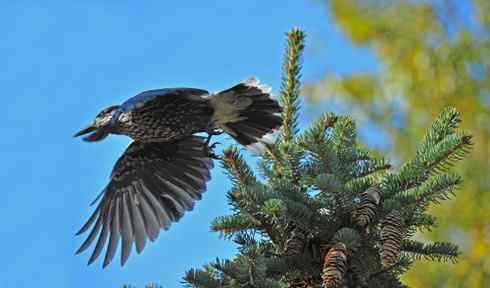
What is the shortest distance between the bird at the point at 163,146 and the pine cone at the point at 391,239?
1.87 meters

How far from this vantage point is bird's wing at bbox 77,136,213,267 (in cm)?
403

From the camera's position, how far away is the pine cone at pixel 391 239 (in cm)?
211

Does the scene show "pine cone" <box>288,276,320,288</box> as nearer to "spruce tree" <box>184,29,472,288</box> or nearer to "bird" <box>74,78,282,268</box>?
"spruce tree" <box>184,29,472,288</box>

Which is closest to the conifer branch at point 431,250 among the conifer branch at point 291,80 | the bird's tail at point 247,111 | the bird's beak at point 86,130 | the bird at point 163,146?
the conifer branch at point 291,80

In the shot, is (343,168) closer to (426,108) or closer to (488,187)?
(488,187)

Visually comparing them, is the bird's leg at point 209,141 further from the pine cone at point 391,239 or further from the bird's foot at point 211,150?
the pine cone at point 391,239

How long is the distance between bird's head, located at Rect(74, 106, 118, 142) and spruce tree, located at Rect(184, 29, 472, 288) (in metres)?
1.75

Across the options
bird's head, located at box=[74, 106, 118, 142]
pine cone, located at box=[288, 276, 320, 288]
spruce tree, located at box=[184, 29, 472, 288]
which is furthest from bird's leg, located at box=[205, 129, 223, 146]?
pine cone, located at box=[288, 276, 320, 288]

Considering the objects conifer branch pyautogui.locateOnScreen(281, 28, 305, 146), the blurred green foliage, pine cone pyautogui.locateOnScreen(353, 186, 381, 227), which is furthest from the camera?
the blurred green foliage

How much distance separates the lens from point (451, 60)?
6.36 metres

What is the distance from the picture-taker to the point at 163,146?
4438 millimetres

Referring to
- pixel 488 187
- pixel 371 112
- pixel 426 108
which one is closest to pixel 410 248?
pixel 488 187

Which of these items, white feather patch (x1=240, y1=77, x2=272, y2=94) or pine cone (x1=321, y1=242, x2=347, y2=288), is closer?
pine cone (x1=321, y1=242, x2=347, y2=288)

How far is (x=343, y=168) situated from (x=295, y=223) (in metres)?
0.25
